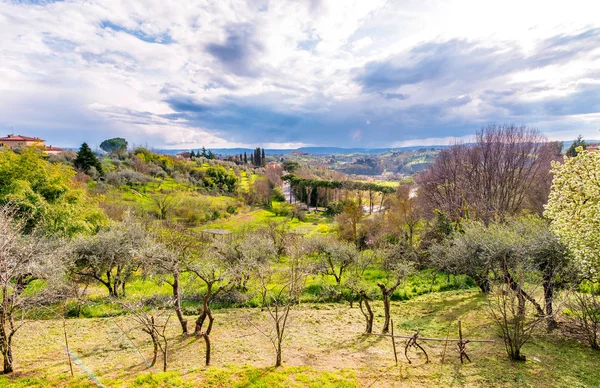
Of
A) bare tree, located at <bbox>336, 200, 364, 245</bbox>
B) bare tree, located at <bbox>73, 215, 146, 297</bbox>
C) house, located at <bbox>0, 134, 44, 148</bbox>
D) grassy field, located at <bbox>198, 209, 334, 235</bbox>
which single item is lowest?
grassy field, located at <bbox>198, 209, 334, 235</bbox>

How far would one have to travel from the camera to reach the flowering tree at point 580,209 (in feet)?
33.6

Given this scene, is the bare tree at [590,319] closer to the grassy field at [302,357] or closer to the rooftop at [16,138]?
the grassy field at [302,357]

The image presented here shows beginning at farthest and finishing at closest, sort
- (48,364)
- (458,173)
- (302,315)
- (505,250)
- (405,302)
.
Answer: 1. (458,173)
2. (405,302)
3. (302,315)
4. (505,250)
5. (48,364)

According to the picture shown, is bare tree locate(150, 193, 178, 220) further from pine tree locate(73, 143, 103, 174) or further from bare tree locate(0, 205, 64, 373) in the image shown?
bare tree locate(0, 205, 64, 373)

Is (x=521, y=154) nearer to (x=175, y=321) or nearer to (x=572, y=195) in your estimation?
(x=572, y=195)

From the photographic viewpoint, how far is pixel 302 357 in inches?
411

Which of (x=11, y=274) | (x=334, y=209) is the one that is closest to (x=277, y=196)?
(x=334, y=209)

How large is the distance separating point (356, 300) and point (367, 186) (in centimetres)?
4986

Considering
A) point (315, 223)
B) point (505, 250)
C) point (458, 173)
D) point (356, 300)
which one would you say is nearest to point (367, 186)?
point (315, 223)

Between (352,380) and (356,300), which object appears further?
(356,300)

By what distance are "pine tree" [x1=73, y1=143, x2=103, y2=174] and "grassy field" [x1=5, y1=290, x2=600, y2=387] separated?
A: 5267 centimetres

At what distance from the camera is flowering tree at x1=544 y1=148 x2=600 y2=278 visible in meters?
10.2

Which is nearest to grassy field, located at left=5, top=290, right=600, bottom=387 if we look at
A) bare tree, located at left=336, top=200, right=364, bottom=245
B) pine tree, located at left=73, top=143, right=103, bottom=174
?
bare tree, located at left=336, top=200, right=364, bottom=245

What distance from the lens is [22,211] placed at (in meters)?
18.2
